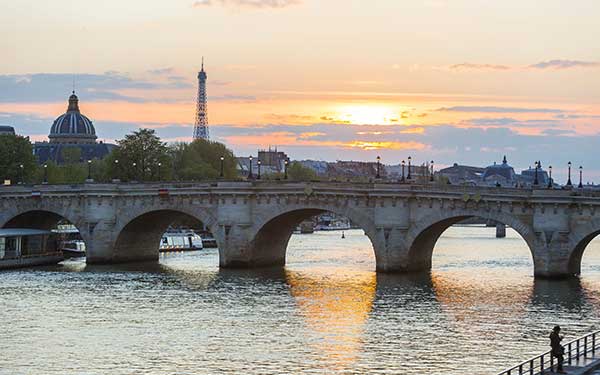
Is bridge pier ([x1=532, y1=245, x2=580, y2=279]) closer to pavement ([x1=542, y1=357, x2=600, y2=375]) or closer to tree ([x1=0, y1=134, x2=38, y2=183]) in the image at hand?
pavement ([x1=542, y1=357, x2=600, y2=375])

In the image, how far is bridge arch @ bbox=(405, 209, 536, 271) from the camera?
88.4 m

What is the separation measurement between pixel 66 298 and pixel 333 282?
2180 cm

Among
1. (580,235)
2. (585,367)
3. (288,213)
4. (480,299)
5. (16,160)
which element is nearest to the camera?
(585,367)

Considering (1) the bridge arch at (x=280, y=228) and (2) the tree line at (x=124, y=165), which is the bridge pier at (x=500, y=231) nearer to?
(2) the tree line at (x=124, y=165)

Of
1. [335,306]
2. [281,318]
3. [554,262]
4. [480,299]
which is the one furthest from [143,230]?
[281,318]

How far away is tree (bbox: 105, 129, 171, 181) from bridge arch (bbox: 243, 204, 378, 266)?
50881 millimetres

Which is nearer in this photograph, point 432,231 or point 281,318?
point 281,318

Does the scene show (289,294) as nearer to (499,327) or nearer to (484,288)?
(484,288)

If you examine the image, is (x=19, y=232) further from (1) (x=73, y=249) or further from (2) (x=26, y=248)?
(1) (x=73, y=249)

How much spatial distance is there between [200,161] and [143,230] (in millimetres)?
62050

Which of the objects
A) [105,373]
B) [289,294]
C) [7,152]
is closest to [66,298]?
[289,294]

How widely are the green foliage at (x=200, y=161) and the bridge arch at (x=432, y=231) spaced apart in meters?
66.5

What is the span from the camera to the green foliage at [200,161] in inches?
6540

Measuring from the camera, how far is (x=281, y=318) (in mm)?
71500
